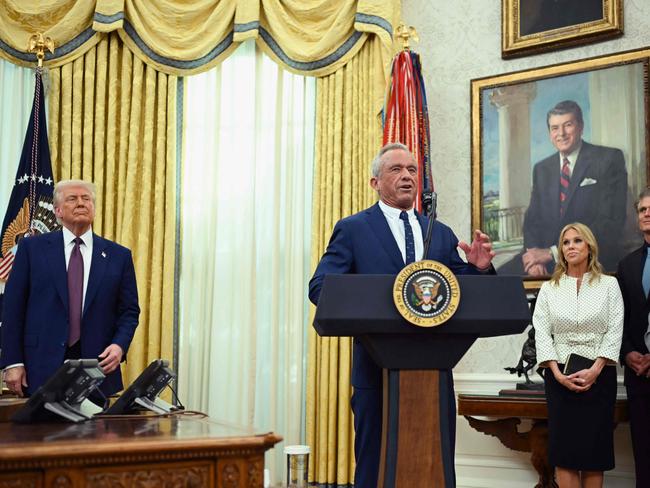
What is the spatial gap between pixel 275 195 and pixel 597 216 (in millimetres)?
2143

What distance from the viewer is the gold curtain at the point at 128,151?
589 cm

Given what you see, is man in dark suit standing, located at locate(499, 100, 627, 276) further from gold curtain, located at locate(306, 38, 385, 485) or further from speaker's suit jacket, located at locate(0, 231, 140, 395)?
speaker's suit jacket, located at locate(0, 231, 140, 395)

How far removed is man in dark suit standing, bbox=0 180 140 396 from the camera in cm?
370

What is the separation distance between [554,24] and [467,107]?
2.44 ft

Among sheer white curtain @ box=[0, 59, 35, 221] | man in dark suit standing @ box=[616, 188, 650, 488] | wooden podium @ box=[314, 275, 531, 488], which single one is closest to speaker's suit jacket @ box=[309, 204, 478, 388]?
wooden podium @ box=[314, 275, 531, 488]

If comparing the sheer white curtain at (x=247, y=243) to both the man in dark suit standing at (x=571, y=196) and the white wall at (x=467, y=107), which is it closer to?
the white wall at (x=467, y=107)

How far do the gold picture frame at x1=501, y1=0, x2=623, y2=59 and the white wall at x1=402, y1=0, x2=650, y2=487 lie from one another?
63 mm

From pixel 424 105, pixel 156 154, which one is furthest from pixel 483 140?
pixel 156 154

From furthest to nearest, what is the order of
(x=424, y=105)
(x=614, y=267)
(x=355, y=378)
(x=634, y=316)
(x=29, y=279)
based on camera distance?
(x=424, y=105), (x=614, y=267), (x=634, y=316), (x=29, y=279), (x=355, y=378)

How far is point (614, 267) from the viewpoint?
4.84 m

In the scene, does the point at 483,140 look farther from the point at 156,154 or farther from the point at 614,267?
the point at 156,154

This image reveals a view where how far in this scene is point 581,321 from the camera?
4.18m

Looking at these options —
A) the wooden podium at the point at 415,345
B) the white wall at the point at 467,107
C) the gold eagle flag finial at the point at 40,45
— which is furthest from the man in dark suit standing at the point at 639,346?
the gold eagle flag finial at the point at 40,45

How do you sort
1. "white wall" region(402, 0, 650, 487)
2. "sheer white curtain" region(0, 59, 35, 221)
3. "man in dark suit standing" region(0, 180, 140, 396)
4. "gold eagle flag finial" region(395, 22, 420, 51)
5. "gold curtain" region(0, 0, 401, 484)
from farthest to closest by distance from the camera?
1. "sheer white curtain" region(0, 59, 35, 221)
2. "gold curtain" region(0, 0, 401, 484)
3. "gold eagle flag finial" region(395, 22, 420, 51)
4. "white wall" region(402, 0, 650, 487)
5. "man in dark suit standing" region(0, 180, 140, 396)
